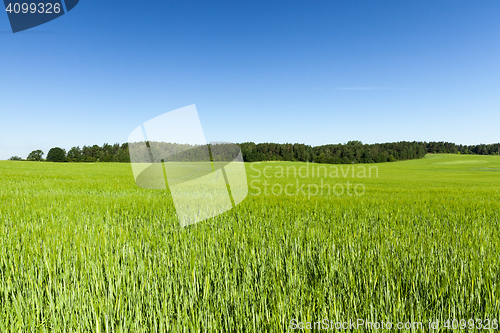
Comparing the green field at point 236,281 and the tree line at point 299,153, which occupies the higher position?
the tree line at point 299,153

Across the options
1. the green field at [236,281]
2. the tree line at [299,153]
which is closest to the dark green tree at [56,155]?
the tree line at [299,153]

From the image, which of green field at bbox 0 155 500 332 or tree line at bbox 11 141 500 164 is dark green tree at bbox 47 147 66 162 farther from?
green field at bbox 0 155 500 332

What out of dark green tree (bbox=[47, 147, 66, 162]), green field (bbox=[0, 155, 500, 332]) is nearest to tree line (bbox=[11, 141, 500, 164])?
dark green tree (bbox=[47, 147, 66, 162])

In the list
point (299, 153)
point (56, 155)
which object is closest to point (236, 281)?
point (299, 153)

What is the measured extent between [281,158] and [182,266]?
63.4m

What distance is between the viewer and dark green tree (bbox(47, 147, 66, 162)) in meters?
69.6

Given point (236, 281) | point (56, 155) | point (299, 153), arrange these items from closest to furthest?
point (236, 281) < point (299, 153) < point (56, 155)

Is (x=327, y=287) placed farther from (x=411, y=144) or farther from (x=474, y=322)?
(x=411, y=144)

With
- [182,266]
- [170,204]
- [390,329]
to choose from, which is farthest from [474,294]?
[170,204]

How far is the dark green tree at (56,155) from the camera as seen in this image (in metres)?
69.6

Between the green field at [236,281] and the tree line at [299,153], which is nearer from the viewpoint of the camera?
the green field at [236,281]

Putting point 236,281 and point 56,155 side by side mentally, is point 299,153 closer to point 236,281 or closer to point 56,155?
point 236,281

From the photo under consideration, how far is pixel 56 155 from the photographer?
7006 cm

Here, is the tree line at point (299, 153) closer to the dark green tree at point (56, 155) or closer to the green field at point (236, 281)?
the dark green tree at point (56, 155)
